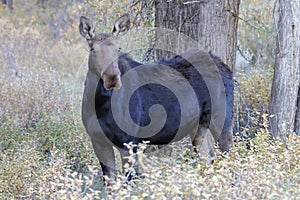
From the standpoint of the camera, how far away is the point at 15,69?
12.3m

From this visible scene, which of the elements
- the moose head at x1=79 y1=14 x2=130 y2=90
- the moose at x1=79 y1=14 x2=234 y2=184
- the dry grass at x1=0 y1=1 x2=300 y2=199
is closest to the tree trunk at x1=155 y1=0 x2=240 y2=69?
the moose at x1=79 y1=14 x2=234 y2=184

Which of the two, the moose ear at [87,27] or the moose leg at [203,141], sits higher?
the moose ear at [87,27]

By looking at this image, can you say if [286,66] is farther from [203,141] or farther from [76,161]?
[76,161]

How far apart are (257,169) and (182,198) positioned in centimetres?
92

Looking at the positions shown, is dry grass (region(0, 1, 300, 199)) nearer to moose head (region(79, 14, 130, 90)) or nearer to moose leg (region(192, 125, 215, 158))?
moose leg (region(192, 125, 215, 158))

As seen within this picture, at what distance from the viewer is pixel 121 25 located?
16.9ft

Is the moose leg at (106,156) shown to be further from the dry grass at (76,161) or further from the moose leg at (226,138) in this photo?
the moose leg at (226,138)

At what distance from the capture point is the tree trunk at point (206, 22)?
254 inches

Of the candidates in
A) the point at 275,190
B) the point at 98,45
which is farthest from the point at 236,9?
the point at 275,190

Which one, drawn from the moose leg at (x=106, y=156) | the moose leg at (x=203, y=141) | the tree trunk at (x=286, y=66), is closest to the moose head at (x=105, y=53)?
the moose leg at (x=106, y=156)

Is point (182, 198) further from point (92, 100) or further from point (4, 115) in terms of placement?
point (4, 115)

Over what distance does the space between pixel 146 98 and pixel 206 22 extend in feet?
4.96

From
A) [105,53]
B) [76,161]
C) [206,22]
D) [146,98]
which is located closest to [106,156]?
[146,98]

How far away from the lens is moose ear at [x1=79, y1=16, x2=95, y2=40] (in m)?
5.01
